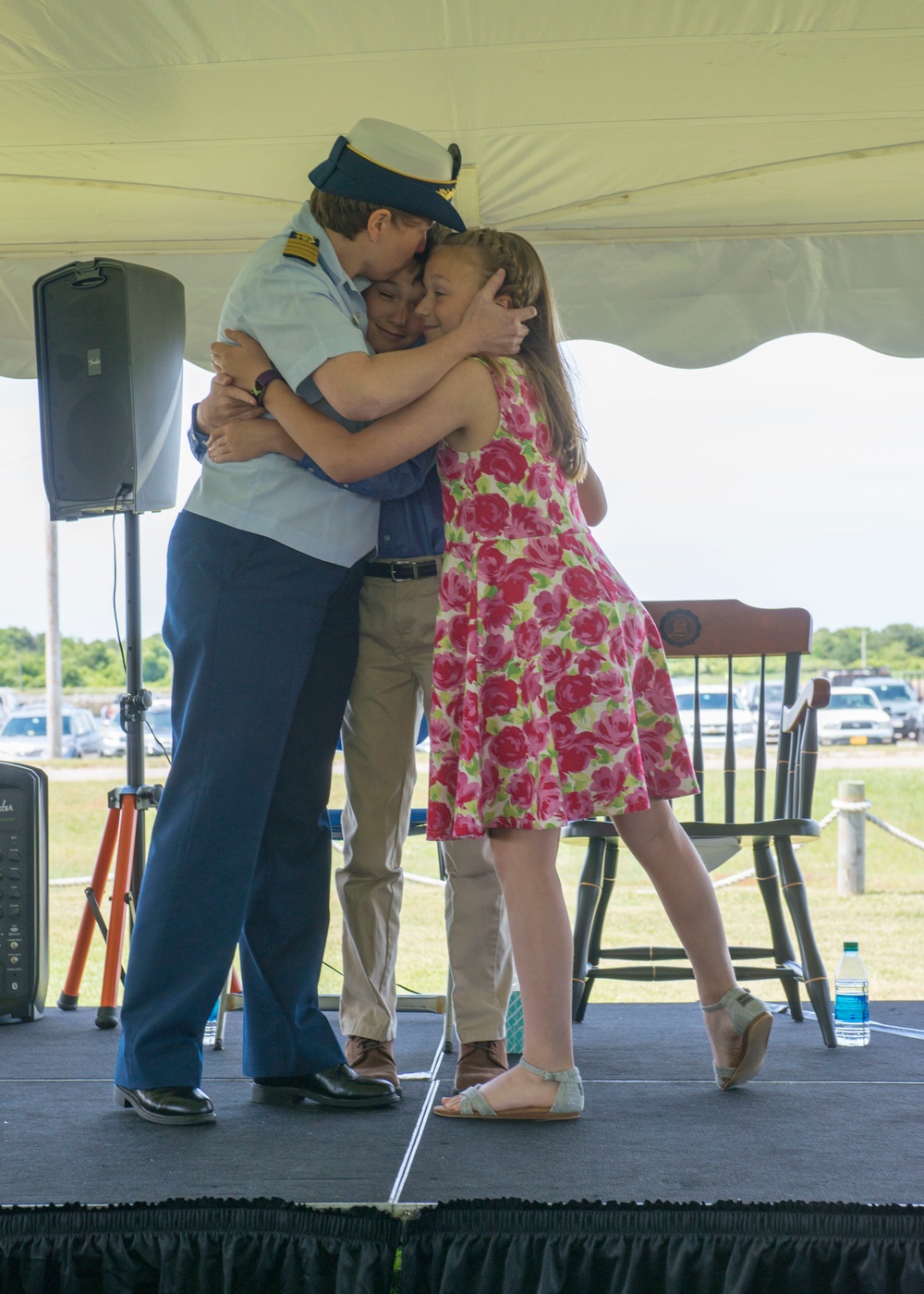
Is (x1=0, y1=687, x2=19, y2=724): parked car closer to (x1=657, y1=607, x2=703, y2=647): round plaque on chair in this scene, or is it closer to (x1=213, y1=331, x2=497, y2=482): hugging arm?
(x1=657, y1=607, x2=703, y2=647): round plaque on chair

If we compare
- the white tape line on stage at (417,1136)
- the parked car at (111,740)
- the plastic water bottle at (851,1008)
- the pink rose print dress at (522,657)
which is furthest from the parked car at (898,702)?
the pink rose print dress at (522,657)

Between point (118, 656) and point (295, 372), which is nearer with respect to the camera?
point (295, 372)

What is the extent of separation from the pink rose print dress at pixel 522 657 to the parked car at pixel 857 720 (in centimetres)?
686

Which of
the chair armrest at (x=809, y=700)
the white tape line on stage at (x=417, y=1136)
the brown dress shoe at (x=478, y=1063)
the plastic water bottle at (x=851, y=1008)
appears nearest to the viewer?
the white tape line on stage at (x=417, y=1136)

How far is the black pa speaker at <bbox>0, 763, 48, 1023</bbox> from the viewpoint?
2832mm

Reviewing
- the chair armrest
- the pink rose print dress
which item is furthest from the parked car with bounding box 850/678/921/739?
the pink rose print dress

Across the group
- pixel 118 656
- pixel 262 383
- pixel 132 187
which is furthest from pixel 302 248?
pixel 118 656

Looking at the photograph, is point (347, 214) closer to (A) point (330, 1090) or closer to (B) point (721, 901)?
(A) point (330, 1090)

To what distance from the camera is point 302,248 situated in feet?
5.68

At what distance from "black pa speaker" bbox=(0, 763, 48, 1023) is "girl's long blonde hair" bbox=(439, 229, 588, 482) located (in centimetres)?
184

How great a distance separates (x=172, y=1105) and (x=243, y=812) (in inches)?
16.4

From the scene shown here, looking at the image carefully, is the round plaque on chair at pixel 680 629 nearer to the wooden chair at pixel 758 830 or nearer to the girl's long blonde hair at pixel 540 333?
the wooden chair at pixel 758 830

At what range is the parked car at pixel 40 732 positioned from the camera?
7.91 m

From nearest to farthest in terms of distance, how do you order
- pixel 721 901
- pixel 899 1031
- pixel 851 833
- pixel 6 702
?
pixel 899 1031 < pixel 851 833 < pixel 6 702 < pixel 721 901
